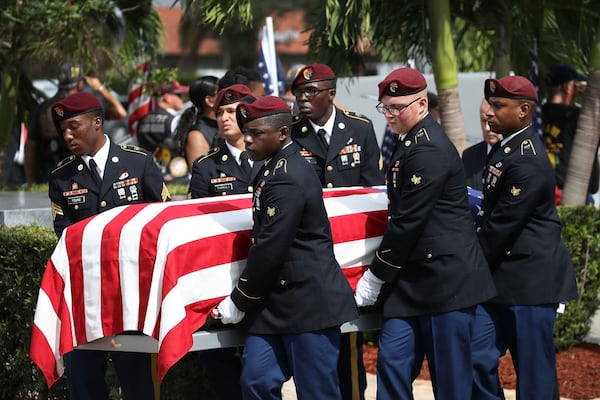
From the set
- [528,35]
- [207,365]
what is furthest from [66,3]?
[207,365]

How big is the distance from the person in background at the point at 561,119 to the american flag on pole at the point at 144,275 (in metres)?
4.42

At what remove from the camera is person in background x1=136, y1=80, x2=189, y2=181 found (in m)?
11.6

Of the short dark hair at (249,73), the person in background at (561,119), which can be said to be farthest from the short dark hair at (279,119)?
the person in background at (561,119)

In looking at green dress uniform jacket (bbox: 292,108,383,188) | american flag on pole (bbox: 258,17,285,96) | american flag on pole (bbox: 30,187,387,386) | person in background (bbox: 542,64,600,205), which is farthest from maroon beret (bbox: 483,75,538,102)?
american flag on pole (bbox: 258,17,285,96)

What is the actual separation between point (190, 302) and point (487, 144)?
2.77m

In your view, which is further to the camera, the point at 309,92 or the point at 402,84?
the point at 309,92

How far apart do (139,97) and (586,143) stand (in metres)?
5.63

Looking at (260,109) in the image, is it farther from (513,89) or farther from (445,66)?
(445,66)

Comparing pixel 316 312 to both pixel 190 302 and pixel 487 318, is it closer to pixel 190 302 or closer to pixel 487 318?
pixel 190 302

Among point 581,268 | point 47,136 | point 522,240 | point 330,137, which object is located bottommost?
point 581,268

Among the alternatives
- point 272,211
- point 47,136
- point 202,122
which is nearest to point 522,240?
point 272,211

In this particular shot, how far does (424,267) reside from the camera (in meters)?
5.12

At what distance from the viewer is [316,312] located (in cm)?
487

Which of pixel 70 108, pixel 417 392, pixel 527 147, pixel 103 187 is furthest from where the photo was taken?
pixel 417 392
